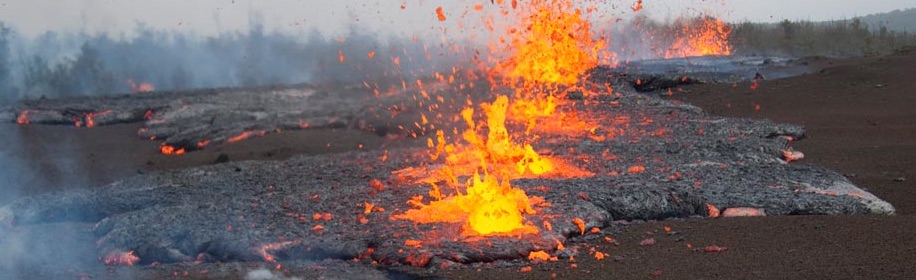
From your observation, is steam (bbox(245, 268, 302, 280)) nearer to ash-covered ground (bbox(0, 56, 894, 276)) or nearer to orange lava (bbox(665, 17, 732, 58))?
ash-covered ground (bbox(0, 56, 894, 276))

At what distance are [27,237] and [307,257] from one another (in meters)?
2.78

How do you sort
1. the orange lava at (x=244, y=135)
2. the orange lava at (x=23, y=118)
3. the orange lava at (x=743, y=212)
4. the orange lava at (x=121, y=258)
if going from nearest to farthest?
the orange lava at (x=121, y=258) → the orange lava at (x=743, y=212) → the orange lava at (x=244, y=135) → the orange lava at (x=23, y=118)

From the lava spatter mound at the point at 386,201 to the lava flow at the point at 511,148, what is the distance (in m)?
0.23

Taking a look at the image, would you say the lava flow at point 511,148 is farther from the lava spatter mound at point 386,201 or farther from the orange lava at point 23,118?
the orange lava at point 23,118

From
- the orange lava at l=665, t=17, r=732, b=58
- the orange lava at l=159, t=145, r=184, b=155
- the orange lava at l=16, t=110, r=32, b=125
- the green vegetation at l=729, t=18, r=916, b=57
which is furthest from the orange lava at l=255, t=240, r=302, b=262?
the orange lava at l=665, t=17, r=732, b=58

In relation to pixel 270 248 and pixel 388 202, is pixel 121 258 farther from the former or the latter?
pixel 388 202

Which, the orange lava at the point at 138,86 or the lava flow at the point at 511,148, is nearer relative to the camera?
the lava flow at the point at 511,148

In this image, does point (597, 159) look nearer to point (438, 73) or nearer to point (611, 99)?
point (611, 99)

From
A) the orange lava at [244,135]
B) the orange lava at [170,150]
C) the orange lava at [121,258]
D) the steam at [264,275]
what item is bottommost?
the steam at [264,275]

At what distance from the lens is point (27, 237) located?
7902 mm

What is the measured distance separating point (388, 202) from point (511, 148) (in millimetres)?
2271

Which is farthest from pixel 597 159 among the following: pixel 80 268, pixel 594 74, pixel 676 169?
pixel 594 74

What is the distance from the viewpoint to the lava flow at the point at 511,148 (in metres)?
7.13

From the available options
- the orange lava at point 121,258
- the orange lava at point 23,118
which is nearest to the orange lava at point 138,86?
the orange lava at point 23,118
